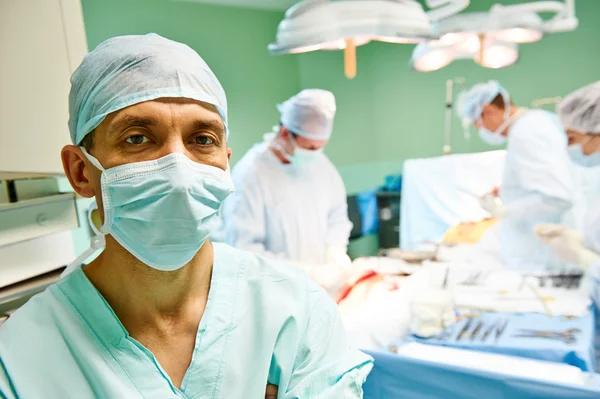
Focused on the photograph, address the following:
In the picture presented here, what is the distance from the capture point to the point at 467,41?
7.40 feet

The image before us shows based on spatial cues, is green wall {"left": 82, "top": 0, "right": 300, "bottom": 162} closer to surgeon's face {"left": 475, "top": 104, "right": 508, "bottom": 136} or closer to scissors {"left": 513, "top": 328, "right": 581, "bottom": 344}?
surgeon's face {"left": 475, "top": 104, "right": 508, "bottom": 136}

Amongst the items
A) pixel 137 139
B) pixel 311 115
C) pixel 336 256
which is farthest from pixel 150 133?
pixel 336 256

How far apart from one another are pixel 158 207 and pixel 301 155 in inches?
58.8

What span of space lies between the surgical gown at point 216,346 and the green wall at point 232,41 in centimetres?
203

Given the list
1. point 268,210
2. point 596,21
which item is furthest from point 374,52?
point 268,210

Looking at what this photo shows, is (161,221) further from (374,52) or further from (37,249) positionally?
(374,52)

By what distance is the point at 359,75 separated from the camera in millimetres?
4395

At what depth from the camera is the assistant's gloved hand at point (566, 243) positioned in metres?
2.43

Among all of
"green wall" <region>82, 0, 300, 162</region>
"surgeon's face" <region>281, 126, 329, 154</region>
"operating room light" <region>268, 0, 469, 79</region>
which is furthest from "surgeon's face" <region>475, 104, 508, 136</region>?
"green wall" <region>82, 0, 300, 162</region>

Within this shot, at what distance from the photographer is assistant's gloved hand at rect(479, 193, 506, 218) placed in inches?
108

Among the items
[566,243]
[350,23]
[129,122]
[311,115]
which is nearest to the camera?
[129,122]

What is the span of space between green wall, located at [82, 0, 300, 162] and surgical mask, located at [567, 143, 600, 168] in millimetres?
2204

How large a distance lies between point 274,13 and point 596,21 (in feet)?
8.30

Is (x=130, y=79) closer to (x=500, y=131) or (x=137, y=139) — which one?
(x=137, y=139)
